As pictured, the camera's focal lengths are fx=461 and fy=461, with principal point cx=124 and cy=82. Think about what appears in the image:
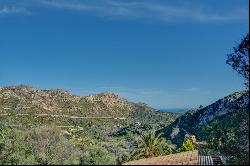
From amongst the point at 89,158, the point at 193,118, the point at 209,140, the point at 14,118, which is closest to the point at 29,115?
the point at 14,118

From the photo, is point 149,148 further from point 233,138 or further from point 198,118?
point 198,118

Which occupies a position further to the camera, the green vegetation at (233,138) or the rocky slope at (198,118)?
the rocky slope at (198,118)

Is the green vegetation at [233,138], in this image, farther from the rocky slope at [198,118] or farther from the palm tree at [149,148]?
the rocky slope at [198,118]

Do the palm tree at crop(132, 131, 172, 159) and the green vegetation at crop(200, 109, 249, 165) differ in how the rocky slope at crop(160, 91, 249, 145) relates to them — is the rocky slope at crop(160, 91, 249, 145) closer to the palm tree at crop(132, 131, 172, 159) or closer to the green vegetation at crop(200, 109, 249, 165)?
the palm tree at crop(132, 131, 172, 159)

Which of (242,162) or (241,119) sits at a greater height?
(241,119)

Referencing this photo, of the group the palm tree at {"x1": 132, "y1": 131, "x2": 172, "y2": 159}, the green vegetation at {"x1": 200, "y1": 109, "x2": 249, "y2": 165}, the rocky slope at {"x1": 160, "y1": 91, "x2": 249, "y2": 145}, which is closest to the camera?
the green vegetation at {"x1": 200, "y1": 109, "x2": 249, "y2": 165}

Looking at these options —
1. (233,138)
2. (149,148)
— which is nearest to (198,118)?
(149,148)

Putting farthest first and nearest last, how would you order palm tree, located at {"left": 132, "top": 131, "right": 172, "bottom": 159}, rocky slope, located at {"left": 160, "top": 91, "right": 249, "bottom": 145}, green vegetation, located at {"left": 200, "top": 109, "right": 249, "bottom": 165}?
rocky slope, located at {"left": 160, "top": 91, "right": 249, "bottom": 145} → palm tree, located at {"left": 132, "top": 131, "right": 172, "bottom": 159} → green vegetation, located at {"left": 200, "top": 109, "right": 249, "bottom": 165}

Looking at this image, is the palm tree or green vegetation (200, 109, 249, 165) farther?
the palm tree

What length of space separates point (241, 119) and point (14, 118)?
150 m

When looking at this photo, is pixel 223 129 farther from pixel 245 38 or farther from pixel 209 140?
pixel 245 38

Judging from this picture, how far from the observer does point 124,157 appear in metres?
69.8

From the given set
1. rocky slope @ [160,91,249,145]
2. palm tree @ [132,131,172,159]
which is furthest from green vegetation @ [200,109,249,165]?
rocky slope @ [160,91,249,145]

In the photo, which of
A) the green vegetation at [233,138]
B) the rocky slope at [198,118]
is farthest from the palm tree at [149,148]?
the rocky slope at [198,118]
